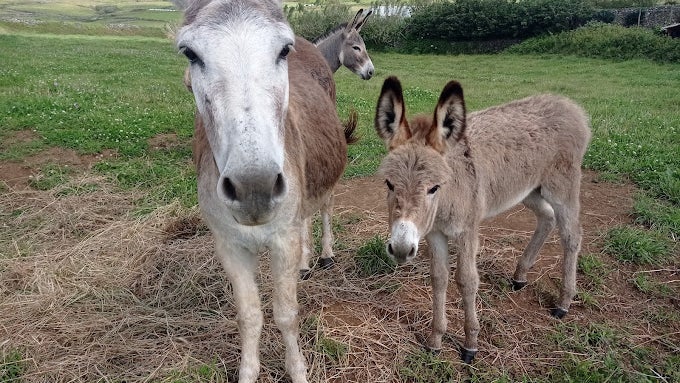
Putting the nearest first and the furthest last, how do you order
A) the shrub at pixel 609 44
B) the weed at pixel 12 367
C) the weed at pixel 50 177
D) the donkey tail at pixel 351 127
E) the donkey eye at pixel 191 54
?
the donkey eye at pixel 191 54 → the weed at pixel 12 367 → the donkey tail at pixel 351 127 → the weed at pixel 50 177 → the shrub at pixel 609 44

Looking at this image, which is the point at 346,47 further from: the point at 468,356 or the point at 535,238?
the point at 468,356

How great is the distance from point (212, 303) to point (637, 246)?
409 centimetres

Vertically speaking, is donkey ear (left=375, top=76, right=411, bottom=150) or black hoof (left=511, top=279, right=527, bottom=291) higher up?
donkey ear (left=375, top=76, right=411, bottom=150)

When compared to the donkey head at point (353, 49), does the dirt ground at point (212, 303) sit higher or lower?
lower

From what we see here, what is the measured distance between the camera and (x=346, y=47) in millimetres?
10078

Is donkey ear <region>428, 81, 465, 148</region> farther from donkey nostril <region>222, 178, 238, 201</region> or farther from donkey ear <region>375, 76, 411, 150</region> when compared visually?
donkey nostril <region>222, 178, 238, 201</region>

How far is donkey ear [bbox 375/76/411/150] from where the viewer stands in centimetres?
306

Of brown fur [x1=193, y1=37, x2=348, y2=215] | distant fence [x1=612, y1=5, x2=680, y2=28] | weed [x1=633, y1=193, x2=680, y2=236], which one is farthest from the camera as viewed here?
distant fence [x1=612, y1=5, x2=680, y2=28]

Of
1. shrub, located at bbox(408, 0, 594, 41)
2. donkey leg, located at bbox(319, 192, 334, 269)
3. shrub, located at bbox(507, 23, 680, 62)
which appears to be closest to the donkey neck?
donkey leg, located at bbox(319, 192, 334, 269)

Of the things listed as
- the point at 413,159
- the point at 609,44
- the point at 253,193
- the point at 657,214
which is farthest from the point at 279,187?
the point at 609,44

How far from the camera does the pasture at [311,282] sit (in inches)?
140

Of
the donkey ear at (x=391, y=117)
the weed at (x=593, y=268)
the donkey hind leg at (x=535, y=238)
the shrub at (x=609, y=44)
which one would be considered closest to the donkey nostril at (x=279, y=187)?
the donkey ear at (x=391, y=117)

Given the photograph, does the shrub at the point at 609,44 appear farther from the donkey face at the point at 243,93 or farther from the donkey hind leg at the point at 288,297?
the donkey face at the point at 243,93

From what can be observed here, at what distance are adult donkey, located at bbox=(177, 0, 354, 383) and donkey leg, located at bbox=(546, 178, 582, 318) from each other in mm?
2117
